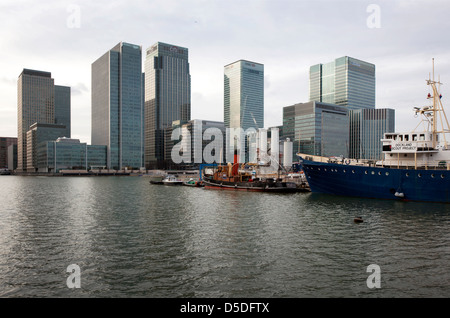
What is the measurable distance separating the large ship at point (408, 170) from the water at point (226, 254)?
12.0 meters

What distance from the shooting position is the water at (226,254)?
18891mm

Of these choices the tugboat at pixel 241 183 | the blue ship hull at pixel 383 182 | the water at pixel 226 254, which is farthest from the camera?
the tugboat at pixel 241 183

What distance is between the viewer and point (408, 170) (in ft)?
184

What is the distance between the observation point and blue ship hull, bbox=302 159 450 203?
2135 inches

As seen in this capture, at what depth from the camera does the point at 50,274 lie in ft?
68.8

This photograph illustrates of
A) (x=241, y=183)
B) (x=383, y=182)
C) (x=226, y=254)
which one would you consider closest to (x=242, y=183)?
(x=241, y=183)

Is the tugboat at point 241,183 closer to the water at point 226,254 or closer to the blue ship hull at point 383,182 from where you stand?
the blue ship hull at point 383,182

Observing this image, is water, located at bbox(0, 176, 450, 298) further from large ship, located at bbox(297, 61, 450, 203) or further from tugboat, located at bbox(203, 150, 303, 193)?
tugboat, located at bbox(203, 150, 303, 193)

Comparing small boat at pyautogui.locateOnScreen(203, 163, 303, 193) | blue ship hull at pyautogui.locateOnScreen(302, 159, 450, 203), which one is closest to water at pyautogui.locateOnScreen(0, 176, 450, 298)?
blue ship hull at pyautogui.locateOnScreen(302, 159, 450, 203)

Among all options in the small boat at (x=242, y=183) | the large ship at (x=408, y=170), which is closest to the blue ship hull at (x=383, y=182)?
the large ship at (x=408, y=170)

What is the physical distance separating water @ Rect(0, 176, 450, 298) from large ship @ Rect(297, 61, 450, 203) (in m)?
12.0

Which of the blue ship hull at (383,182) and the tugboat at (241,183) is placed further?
the tugboat at (241,183)

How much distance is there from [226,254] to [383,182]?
43.8m

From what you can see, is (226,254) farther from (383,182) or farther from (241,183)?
(241,183)
